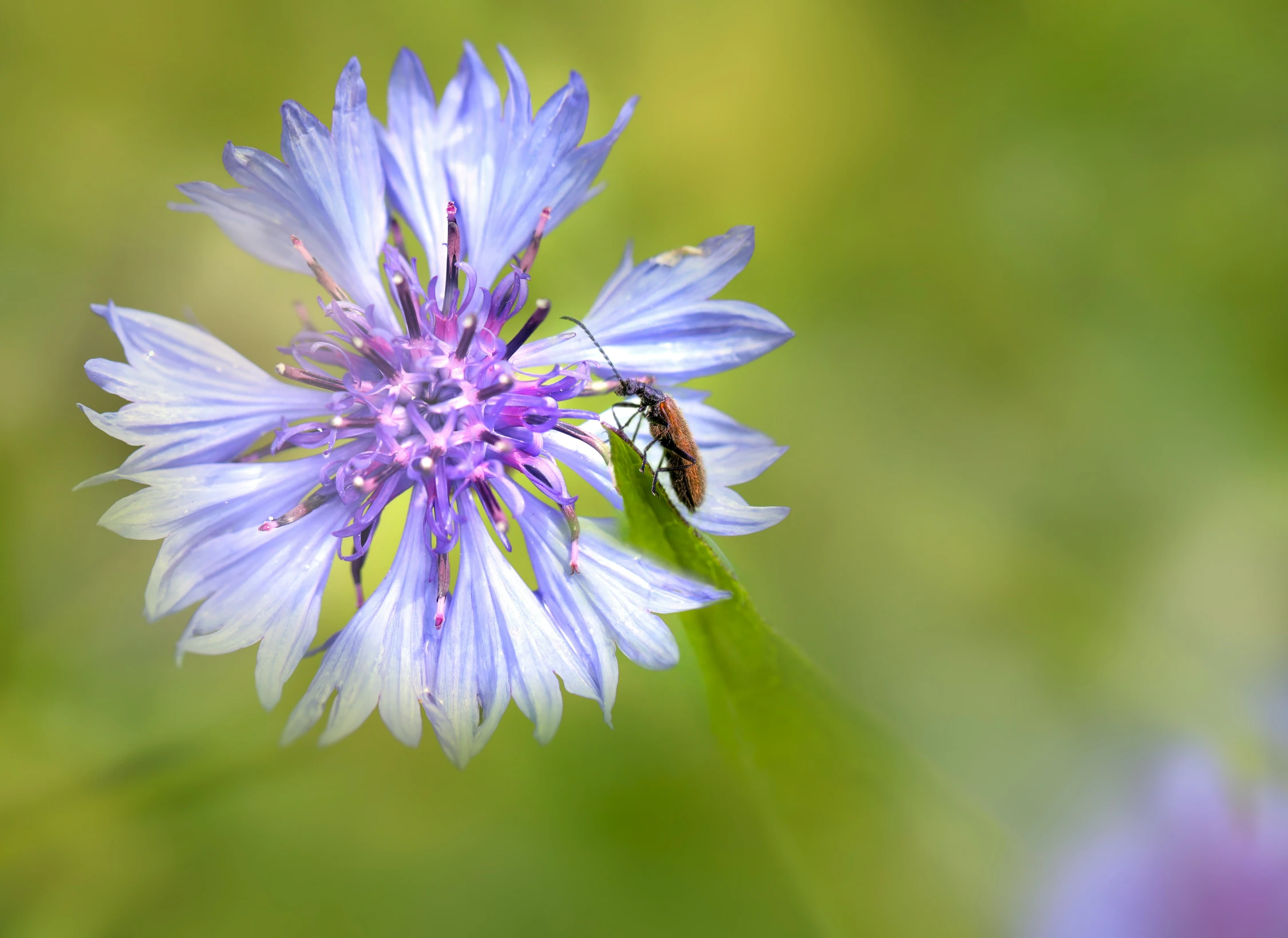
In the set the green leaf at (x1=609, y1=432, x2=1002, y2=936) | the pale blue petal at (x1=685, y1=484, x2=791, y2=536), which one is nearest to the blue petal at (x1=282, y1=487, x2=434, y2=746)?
the green leaf at (x1=609, y1=432, x2=1002, y2=936)

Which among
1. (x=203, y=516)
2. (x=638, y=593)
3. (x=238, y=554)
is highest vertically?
(x=203, y=516)

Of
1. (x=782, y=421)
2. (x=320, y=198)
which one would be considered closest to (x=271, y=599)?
(x=320, y=198)

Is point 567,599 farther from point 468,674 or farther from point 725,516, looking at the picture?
point 725,516

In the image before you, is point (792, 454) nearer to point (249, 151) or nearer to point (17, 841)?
point (249, 151)

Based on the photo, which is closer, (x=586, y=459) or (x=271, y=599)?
(x=271, y=599)

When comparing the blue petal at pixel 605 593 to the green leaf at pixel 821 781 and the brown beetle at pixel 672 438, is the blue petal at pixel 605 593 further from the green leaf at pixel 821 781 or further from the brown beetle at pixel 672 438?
the brown beetle at pixel 672 438

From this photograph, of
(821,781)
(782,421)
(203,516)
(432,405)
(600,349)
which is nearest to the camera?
(821,781)

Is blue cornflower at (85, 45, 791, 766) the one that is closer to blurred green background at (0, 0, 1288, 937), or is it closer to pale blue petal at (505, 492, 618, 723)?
pale blue petal at (505, 492, 618, 723)
